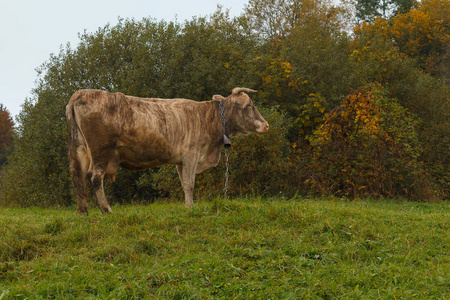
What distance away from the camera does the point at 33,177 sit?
824 inches

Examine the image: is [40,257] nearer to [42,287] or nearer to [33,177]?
[42,287]

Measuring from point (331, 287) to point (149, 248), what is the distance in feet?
8.57

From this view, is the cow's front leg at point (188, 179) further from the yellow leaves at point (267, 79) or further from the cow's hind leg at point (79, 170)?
the yellow leaves at point (267, 79)

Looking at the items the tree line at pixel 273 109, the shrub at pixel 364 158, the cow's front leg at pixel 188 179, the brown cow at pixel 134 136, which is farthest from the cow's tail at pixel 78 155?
the shrub at pixel 364 158

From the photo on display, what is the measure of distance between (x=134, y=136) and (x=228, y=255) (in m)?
3.40

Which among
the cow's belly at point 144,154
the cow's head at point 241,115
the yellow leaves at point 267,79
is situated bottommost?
the cow's belly at point 144,154

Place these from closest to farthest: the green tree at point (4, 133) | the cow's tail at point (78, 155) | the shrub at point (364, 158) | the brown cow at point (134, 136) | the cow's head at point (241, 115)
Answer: the brown cow at point (134, 136) < the cow's tail at point (78, 155) < the cow's head at point (241, 115) < the shrub at point (364, 158) < the green tree at point (4, 133)

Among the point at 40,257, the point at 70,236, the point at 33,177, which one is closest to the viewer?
the point at 40,257

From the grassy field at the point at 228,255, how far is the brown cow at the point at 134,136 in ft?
3.32

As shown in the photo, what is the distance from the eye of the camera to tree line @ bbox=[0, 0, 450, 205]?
50.9 feet

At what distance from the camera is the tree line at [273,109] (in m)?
15.5

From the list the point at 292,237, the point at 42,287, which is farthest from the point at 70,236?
the point at 292,237

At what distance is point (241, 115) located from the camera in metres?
10.9

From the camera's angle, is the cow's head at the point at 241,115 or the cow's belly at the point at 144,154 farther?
the cow's head at the point at 241,115
